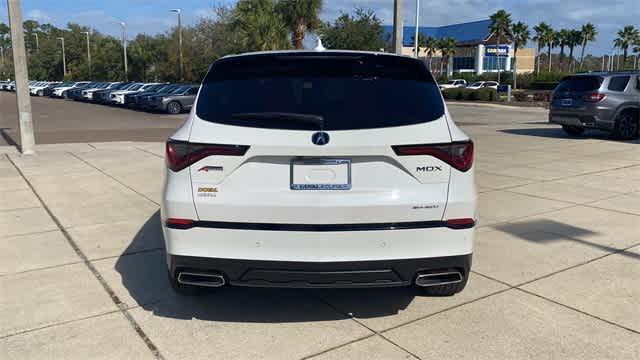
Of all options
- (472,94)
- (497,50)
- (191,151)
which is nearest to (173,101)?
(191,151)

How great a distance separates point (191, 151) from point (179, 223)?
429mm

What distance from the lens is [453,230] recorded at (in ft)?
10.9

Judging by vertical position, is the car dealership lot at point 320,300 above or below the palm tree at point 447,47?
below

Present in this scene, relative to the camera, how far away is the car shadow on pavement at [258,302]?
12.7ft

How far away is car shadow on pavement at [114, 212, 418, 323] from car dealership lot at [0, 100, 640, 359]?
0.01m

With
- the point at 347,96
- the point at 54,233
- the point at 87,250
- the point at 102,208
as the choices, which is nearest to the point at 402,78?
the point at 347,96

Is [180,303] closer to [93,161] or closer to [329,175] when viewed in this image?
[329,175]

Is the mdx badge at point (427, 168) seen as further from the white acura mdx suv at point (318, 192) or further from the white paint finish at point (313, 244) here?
the white paint finish at point (313, 244)

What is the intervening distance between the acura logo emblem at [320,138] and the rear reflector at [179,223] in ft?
2.80

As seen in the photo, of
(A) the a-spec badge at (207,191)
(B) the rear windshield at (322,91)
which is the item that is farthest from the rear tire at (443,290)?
(A) the a-spec badge at (207,191)

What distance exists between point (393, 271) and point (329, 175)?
2.24 feet

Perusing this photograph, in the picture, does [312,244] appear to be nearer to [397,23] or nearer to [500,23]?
[397,23]

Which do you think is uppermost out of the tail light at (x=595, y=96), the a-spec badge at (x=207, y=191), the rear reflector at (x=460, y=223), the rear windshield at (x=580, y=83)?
the rear windshield at (x=580, y=83)

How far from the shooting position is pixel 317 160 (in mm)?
3193
